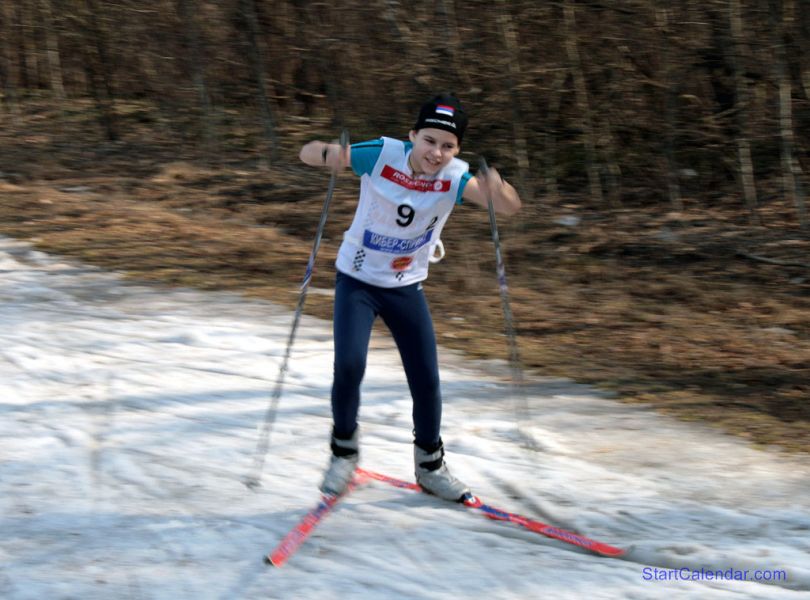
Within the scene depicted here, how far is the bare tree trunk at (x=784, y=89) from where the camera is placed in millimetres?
10352

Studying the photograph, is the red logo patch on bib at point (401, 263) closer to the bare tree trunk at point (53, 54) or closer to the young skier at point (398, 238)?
the young skier at point (398, 238)

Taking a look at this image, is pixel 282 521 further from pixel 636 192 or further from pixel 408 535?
pixel 636 192

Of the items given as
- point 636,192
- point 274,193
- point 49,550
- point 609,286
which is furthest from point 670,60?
point 49,550

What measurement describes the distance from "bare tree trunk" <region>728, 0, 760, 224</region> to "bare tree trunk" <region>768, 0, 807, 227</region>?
36 centimetres

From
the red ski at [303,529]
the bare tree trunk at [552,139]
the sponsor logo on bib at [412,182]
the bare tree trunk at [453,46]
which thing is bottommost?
the red ski at [303,529]

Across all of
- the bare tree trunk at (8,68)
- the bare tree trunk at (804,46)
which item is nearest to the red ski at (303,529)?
the bare tree trunk at (804,46)

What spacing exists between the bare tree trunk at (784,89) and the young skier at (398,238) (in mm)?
6559

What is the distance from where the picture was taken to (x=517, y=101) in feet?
38.4

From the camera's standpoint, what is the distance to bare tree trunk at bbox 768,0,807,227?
10352 millimetres

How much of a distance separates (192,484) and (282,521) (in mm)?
636

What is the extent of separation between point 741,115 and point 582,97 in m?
1.65

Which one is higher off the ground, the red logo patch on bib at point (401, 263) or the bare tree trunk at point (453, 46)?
the bare tree trunk at point (453, 46)

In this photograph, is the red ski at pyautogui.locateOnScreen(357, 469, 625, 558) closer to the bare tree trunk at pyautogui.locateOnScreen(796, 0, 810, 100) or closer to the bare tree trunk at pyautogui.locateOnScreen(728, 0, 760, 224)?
the bare tree trunk at pyautogui.locateOnScreen(728, 0, 760, 224)

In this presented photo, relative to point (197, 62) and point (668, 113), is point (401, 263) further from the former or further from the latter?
point (197, 62)
